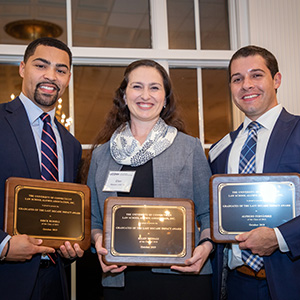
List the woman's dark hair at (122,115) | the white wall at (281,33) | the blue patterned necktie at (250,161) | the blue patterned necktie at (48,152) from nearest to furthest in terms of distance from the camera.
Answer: the blue patterned necktie at (250,161), the blue patterned necktie at (48,152), the woman's dark hair at (122,115), the white wall at (281,33)

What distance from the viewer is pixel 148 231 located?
188cm

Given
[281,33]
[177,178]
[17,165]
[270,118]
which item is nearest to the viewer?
[17,165]

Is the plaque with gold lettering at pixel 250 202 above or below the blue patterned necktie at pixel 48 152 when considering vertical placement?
below

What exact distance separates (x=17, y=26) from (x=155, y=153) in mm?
1870

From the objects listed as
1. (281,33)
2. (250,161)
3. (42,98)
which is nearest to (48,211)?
(42,98)

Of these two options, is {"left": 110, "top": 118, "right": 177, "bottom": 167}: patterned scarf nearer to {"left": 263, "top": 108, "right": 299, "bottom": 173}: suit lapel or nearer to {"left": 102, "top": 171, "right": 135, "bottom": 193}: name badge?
{"left": 102, "top": 171, "right": 135, "bottom": 193}: name badge

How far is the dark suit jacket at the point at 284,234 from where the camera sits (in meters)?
1.81

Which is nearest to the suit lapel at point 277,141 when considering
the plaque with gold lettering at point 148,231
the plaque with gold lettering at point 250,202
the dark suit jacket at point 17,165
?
the plaque with gold lettering at point 250,202

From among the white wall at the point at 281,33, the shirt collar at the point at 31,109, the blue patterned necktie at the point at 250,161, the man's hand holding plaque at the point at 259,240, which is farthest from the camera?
the white wall at the point at 281,33

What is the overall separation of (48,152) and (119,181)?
0.41 metres

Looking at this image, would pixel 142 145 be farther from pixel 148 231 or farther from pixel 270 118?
pixel 270 118

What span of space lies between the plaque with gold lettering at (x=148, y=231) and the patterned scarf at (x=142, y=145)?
0.28m

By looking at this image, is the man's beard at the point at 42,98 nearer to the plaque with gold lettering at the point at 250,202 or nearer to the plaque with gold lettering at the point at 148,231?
the plaque with gold lettering at the point at 148,231

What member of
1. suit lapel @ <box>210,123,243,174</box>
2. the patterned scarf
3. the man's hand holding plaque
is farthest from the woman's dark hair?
the man's hand holding plaque
